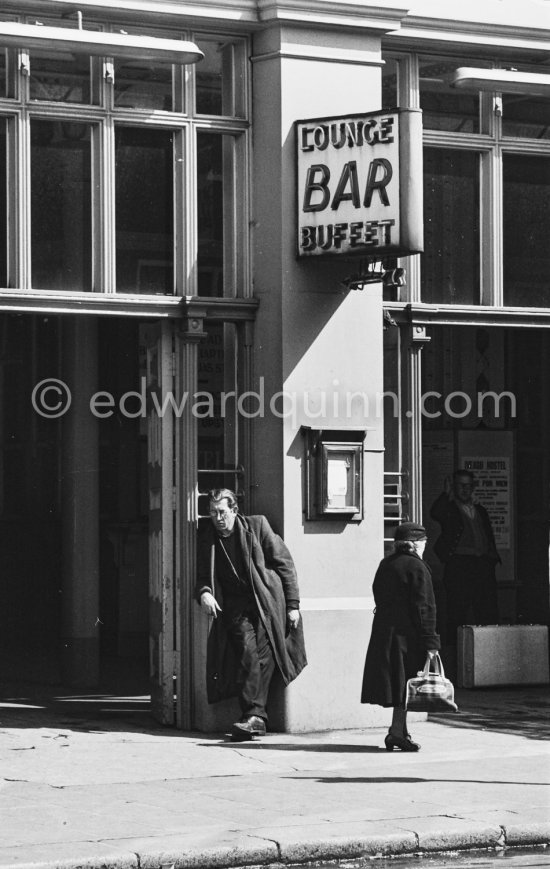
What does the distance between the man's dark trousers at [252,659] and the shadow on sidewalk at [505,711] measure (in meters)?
1.67

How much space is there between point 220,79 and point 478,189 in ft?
8.03

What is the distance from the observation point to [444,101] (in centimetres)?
1439

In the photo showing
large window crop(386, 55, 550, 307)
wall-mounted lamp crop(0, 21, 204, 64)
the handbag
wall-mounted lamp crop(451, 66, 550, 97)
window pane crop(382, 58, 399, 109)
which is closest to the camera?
the handbag

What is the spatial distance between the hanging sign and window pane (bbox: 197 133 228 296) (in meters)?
0.71

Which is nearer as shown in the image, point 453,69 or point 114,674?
point 453,69

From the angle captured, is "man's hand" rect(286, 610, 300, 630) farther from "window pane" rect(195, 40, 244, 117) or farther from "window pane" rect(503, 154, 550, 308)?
"window pane" rect(195, 40, 244, 117)

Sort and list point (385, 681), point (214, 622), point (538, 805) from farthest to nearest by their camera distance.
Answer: point (214, 622) < point (385, 681) < point (538, 805)

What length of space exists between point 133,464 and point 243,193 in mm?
6716

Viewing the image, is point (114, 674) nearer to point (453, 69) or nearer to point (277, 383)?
point (277, 383)

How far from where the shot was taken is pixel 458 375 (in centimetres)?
1919

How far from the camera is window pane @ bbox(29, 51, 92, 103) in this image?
508 inches

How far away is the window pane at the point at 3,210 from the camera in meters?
12.8

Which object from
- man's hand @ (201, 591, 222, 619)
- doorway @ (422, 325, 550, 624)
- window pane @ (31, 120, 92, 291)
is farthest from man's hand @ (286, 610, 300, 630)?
doorway @ (422, 325, 550, 624)

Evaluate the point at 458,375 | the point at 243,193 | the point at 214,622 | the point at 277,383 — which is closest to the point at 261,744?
the point at 214,622
